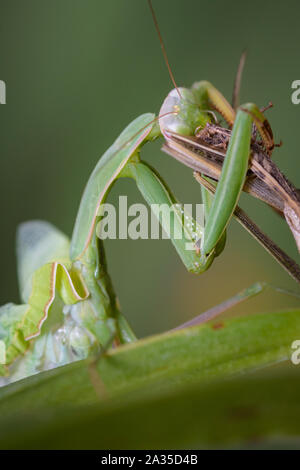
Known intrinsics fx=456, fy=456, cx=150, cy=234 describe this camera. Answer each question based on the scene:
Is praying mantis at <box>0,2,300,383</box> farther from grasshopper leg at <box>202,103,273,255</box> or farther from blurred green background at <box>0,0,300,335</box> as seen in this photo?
blurred green background at <box>0,0,300,335</box>

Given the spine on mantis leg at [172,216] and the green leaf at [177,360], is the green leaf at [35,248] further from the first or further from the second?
the green leaf at [177,360]

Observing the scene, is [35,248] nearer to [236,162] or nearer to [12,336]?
[12,336]

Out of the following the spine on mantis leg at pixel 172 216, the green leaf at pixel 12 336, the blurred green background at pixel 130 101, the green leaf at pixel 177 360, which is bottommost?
the green leaf at pixel 177 360

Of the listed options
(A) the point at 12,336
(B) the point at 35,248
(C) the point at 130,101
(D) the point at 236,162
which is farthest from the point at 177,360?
(C) the point at 130,101

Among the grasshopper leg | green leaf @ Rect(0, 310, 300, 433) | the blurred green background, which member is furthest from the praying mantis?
the blurred green background

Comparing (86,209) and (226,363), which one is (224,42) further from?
(226,363)

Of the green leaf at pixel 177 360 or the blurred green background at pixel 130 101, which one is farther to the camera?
Result: the blurred green background at pixel 130 101

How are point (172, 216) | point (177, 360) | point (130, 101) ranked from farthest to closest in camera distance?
point (130, 101) → point (172, 216) → point (177, 360)

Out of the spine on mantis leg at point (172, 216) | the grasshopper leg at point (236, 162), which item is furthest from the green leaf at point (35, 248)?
the grasshopper leg at point (236, 162)
